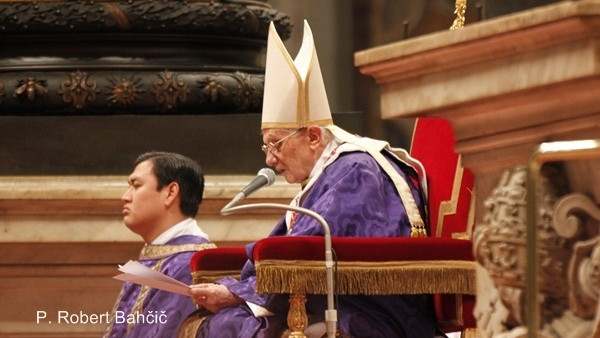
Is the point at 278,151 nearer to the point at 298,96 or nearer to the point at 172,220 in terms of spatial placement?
the point at 298,96

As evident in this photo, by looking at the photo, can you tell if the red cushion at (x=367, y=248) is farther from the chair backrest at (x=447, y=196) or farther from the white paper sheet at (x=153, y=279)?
the white paper sheet at (x=153, y=279)

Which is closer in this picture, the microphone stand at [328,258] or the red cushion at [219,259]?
the microphone stand at [328,258]

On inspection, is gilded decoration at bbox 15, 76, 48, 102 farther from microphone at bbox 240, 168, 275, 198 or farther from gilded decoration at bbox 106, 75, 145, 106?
microphone at bbox 240, 168, 275, 198

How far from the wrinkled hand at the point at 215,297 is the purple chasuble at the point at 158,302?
2.37ft

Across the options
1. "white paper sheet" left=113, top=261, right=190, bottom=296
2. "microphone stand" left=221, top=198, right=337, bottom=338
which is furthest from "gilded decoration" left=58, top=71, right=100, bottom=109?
"microphone stand" left=221, top=198, right=337, bottom=338

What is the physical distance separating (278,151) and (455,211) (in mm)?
616

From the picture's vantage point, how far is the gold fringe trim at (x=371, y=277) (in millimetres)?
5180

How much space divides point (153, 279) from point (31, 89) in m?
2.94

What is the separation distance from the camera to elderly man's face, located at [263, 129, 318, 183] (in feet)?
19.1

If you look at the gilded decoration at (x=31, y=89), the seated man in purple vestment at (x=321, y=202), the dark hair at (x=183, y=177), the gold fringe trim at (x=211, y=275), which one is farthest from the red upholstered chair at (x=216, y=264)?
the gilded decoration at (x=31, y=89)

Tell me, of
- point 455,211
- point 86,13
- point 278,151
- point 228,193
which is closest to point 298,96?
point 278,151

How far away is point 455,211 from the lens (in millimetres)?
5773

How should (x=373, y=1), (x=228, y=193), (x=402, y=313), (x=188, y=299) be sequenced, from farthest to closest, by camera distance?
(x=373, y=1)
(x=228, y=193)
(x=188, y=299)
(x=402, y=313)

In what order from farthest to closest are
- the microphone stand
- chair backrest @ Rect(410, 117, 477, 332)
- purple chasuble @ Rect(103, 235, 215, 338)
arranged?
purple chasuble @ Rect(103, 235, 215, 338) < chair backrest @ Rect(410, 117, 477, 332) < the microphone stand
